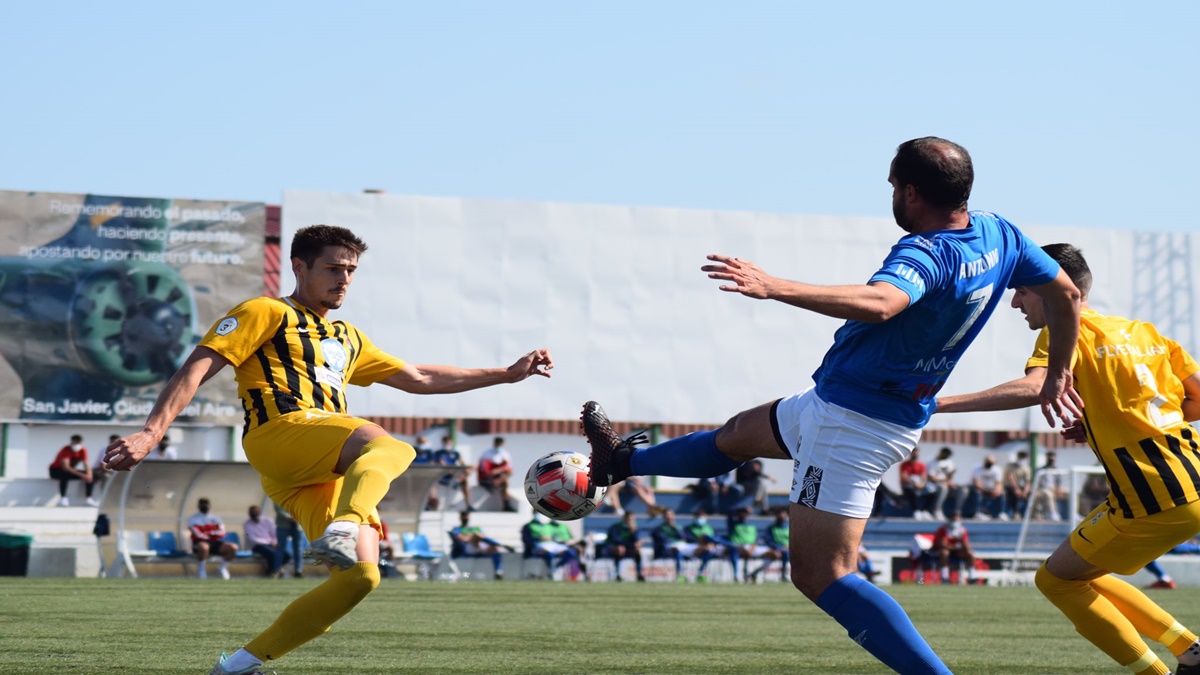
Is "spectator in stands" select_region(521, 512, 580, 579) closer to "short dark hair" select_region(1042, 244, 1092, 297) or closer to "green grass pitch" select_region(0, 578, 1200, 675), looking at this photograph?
"green grass pitch" select_region(0, 578, 1200, 675)

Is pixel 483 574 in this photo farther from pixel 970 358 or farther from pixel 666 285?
pixel 970 358

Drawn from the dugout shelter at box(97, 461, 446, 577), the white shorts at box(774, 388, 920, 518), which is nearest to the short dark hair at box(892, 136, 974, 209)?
the white shorts at box(774, 388, 920, 518)

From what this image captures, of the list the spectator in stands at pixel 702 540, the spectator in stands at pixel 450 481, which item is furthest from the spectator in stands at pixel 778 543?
the spectator in stands at pixel 450 481

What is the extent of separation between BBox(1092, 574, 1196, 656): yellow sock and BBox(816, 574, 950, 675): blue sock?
1.90 m

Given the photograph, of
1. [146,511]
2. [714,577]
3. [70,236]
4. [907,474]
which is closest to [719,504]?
[714,577]

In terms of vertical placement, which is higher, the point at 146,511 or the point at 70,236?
the point at 70,236

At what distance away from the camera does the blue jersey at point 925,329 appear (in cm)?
488

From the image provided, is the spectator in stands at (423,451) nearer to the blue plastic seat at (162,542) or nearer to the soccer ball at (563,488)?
the blue plastic seat at (162,542)

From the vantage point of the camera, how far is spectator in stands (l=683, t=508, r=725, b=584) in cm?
2389

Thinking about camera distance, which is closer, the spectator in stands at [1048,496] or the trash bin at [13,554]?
the trash bin at [13,554]

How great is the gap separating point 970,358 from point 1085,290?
25.5 metres

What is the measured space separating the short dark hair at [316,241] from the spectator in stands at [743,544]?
60.1 ft

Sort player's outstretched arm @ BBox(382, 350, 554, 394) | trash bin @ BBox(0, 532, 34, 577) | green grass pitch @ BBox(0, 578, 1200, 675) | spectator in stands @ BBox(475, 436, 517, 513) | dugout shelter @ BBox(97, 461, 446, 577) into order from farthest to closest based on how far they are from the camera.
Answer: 1. spectator in stands @ BBox(475, 436, 517, 513)
2. dugout shelter @ BBox(97, 461, 446, 577)
3. trash bin @ BBox(0, 532, 34, 577)
4. green grass pitch @ BBox(0, 578, 1200, 675)
5. player's outstretched arm @ BBox(382, 350, 554, 394)

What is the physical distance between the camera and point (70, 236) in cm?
2531
